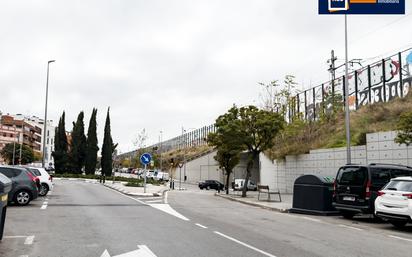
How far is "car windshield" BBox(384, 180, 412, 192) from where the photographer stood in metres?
12.9

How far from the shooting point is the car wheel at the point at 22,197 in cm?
1752

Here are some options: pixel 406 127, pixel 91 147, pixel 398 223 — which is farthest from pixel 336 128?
pixel 91 147

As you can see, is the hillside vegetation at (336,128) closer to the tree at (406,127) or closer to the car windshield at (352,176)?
the tree at (406,127)

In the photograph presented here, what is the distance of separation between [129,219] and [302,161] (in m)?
20.4

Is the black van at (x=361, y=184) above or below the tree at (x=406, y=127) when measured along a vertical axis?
below

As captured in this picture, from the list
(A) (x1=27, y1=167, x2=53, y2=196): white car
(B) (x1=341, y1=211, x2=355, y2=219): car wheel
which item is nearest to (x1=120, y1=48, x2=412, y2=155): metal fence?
(B) (x1=341, y1=211, x2=355, y2=219): car wheel

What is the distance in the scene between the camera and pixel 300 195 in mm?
18562

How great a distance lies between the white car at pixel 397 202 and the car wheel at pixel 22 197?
13.1 m

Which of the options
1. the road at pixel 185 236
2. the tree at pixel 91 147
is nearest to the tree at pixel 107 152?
the tree at pixel 91 147

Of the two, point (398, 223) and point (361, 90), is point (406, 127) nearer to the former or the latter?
point (398, 223)

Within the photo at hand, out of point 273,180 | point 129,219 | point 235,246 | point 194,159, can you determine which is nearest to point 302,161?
point 273,180

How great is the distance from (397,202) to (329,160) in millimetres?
15640

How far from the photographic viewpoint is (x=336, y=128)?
34.3 meters

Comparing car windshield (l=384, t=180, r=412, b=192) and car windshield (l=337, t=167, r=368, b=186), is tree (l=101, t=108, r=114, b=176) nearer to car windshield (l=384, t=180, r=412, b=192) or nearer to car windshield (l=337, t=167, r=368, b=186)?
car windshield (l=337, t=167, r=368, b=186)
